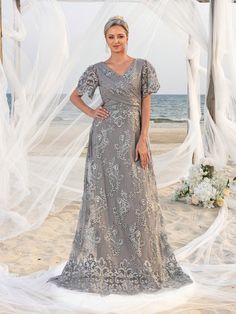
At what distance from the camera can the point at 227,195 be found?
20.1 feet

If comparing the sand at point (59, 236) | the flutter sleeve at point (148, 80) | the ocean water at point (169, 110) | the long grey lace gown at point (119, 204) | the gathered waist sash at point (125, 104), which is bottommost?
the ocean water at point (169, 110)

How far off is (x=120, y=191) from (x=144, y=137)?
345 mm

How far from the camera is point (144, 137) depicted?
322 centimetres

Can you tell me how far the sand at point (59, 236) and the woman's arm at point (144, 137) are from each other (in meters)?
0.92

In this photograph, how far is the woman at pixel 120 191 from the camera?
3.23m

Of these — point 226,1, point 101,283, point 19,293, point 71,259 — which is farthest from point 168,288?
point 226,1

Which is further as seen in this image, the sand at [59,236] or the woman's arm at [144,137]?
the sand at [59,236]

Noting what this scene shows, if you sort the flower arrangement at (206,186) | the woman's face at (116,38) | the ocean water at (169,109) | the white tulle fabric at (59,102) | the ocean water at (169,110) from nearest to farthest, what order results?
the woman's face at (116,38)
the white tulle fabric at (59,102)
the flower arrangement at (206,186)
the ocean water at (169,110)
the ocean water at (169,109)

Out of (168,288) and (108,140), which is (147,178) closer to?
(108,140)

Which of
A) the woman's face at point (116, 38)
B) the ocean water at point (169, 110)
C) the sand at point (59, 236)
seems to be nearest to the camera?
the woman's face at point (116, 38)

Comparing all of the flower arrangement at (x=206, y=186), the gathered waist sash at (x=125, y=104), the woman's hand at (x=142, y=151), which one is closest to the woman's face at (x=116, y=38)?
the gathered waist sash at (x=125, y=104)

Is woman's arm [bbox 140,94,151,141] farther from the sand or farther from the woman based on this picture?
the sand

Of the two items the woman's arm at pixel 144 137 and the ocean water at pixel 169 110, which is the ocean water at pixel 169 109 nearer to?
the ocean water at pixel 169 110

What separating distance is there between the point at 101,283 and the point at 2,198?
2.28 metres
